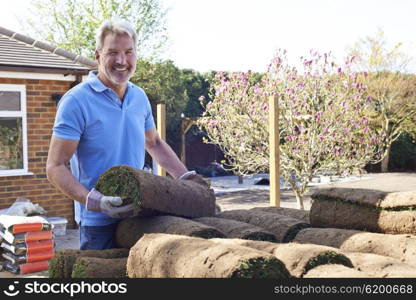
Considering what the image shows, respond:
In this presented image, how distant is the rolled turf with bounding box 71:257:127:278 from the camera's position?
2.15m

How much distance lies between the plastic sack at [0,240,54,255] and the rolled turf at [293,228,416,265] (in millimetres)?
5557

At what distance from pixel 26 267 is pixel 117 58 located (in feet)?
17.6

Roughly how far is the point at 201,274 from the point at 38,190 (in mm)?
8885

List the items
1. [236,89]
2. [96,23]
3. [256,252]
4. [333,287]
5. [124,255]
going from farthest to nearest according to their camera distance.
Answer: [96,23]
[236,89]
[124,255]
[256,252]
[333,287]

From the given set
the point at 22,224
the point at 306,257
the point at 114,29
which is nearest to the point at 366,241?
the point at 306,257

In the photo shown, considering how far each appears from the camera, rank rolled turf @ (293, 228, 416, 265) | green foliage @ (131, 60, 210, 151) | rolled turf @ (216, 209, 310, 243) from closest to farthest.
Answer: rolled turf @ (293, 228, 416, 265), rolled turf @ (216, 209, 310, 243), green foliage @ (131, 60, 210, 151)

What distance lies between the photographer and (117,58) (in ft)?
8.46

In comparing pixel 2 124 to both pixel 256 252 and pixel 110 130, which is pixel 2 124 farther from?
pixel 256 252

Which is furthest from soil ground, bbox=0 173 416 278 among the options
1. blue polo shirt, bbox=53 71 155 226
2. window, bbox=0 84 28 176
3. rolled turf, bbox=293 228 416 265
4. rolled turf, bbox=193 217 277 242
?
rolled turf, bbox=293 228 416 265

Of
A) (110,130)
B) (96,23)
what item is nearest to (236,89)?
(110,130)

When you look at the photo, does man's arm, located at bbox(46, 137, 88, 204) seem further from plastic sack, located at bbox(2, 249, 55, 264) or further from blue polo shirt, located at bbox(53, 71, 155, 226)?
plastic sack, located at bbox(2, 249, 55, 264)

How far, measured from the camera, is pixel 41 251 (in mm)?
7371

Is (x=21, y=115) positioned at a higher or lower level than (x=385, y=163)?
higher

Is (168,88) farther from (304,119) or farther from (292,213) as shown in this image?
(292,213)
